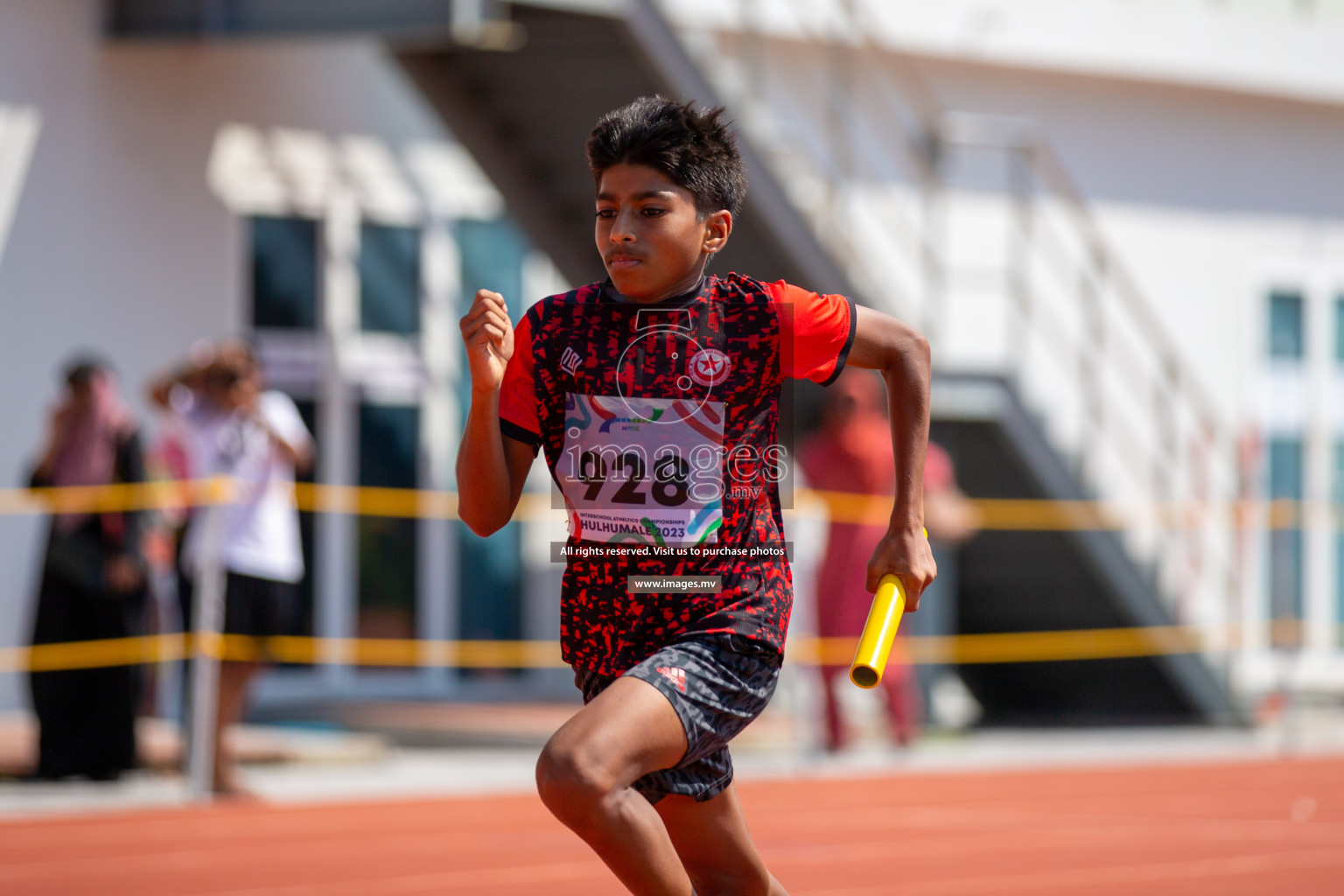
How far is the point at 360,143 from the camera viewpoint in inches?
528

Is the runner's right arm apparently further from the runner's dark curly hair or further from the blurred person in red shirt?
the blurred person in red shirt

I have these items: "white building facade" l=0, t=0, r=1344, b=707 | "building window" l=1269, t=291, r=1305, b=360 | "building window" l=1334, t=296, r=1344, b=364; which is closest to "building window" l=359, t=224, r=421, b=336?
"white building facade" l=0, t=0, r=1344, b=707

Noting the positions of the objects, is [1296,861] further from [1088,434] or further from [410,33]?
[1088,434]

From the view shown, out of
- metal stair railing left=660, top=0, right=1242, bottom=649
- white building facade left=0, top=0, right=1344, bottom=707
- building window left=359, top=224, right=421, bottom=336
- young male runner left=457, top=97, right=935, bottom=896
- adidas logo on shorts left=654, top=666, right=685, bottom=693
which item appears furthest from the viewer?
metal stair railing left=660, top=0, right=1242, bottom=649

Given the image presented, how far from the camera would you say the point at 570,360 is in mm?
3561

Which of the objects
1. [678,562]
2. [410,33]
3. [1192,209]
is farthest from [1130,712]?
[678,562]

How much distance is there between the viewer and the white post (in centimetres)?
805

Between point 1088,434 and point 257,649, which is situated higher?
point 1088,434

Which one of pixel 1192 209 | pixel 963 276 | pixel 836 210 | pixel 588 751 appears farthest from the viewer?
pixel 1192 209

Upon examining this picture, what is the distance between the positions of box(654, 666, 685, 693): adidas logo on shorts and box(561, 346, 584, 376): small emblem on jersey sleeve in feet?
1.95

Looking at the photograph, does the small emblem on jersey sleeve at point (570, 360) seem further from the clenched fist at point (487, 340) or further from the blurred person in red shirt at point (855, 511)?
the blurred person in red shirt at point (855, 511)

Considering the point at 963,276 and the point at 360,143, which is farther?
the point at 963,276

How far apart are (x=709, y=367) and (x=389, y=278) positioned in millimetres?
10379

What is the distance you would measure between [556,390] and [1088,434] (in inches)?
468
